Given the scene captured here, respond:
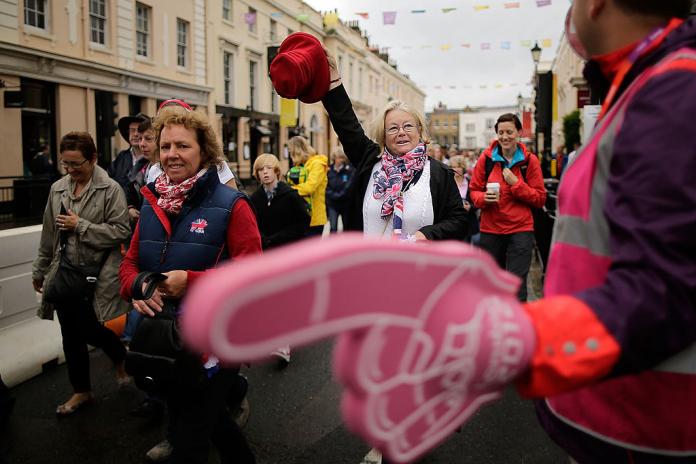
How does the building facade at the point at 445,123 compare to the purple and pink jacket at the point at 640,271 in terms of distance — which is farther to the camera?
the building facade at the point at 445,123

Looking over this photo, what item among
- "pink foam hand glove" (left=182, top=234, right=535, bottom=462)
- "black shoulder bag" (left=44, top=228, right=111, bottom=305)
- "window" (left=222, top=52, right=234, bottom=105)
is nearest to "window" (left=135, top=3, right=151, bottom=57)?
"window" (left=222, top=52, right=234, bottom=105)

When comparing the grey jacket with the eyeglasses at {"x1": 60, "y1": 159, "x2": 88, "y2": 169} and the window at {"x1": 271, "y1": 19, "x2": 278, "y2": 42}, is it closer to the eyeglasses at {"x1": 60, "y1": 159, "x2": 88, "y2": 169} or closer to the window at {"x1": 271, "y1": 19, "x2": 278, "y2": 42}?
the eyeglasses at {"x1": 60, "y1": 159, "x2": 88, "y2": 169}

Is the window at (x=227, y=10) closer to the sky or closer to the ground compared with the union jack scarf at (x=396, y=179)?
closer to the sky

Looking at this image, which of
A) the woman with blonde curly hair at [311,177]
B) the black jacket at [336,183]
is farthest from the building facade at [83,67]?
the woman with blonde curly hair at [311,177]

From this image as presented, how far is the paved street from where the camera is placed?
3371mm

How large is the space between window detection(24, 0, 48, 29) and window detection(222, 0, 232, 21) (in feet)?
36.7

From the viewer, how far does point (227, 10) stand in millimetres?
27359

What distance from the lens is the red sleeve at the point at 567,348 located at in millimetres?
875

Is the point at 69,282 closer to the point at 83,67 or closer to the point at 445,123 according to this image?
the point at 83,67

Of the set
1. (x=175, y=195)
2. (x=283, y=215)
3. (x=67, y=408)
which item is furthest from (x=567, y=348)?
(x=283, y=215)

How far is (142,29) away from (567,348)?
76.6ft

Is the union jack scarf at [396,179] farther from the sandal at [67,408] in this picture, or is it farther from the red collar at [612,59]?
the sandal at [67,408]

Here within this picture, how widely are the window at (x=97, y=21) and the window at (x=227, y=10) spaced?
28.0ft

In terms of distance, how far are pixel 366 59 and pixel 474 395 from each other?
50.3 m
